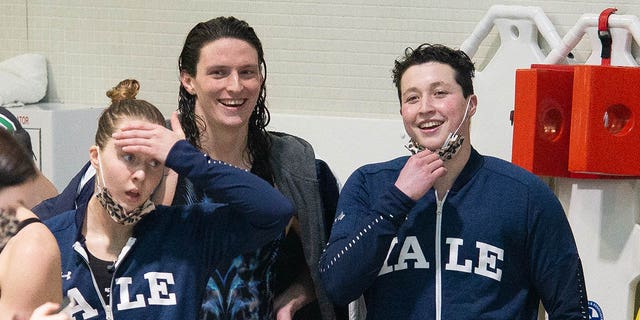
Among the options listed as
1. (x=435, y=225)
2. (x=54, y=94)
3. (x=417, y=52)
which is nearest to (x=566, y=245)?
(x=435, y=225)

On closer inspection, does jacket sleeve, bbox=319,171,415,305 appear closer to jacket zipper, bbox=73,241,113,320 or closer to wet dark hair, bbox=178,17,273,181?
wet dark hair, bbox=178,17,273,181

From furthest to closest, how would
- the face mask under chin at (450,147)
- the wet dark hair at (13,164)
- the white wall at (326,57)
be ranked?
the white wall at (326,57) → the face mask under chin at (450,147) → the wet dark hair at (13,164)

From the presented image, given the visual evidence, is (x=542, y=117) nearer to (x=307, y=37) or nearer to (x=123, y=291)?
(x=307, y=37)

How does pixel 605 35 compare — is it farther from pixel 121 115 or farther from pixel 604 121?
pixel 121 115

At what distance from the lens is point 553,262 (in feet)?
7.93

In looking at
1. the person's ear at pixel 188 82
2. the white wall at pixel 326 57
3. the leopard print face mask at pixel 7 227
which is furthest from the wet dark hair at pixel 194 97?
the white wall at pixel 326 57

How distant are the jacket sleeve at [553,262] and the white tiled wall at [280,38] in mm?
1129

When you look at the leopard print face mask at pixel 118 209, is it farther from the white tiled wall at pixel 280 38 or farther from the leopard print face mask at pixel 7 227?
the white tiled wall at pixel 280 38

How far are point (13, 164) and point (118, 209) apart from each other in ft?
1.26

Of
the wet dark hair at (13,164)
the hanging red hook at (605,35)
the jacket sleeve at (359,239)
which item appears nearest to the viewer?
the wet dark hair at (13,164)

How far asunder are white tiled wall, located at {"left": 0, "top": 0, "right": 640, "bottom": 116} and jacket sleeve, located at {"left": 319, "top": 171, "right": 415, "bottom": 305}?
1.24 m

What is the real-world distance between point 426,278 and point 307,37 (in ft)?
5.09

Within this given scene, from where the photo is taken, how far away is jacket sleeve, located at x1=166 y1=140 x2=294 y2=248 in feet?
7.36

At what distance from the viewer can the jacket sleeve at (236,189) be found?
2.24m
